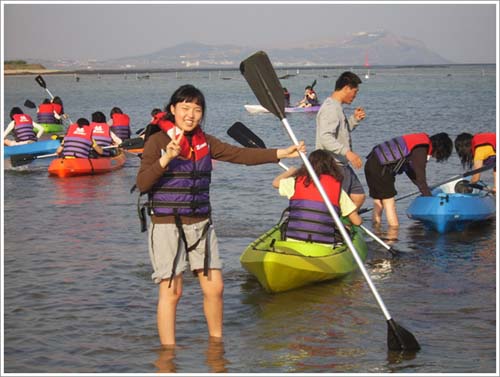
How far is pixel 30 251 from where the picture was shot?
1000 centimetres

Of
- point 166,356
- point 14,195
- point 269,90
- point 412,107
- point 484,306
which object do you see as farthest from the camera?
point 412,107

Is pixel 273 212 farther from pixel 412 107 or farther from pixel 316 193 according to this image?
pixel 412 107

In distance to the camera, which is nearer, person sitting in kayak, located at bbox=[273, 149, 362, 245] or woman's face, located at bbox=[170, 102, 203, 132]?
woman's face, located at bbox=[170, 102, 203, 132]

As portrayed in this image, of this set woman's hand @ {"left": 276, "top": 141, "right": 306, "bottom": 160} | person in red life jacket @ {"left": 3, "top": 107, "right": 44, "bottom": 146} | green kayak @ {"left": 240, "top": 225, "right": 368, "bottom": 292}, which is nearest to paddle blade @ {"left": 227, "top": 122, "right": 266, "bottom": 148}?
green kayak @ {"left": 240, "top": 225, "right": 368, "bottom": 292}

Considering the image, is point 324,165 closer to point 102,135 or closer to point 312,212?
point 312,212

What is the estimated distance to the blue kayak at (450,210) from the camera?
35.0 ft

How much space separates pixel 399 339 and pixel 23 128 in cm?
1441

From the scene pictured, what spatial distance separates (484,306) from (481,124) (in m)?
23.7

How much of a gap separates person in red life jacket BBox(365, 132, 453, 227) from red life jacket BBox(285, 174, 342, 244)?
217 cm

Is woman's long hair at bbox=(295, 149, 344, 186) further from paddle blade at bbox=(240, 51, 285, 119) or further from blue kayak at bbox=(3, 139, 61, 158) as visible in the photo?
blue kayak at bbox=(3, 139, 61, 158)

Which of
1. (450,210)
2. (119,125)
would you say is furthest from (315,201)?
(119,125)

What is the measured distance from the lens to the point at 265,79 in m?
6.89

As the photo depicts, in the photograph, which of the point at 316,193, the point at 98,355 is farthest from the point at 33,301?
the point at 316,193

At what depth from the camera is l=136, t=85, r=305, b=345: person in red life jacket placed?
5688 mm
